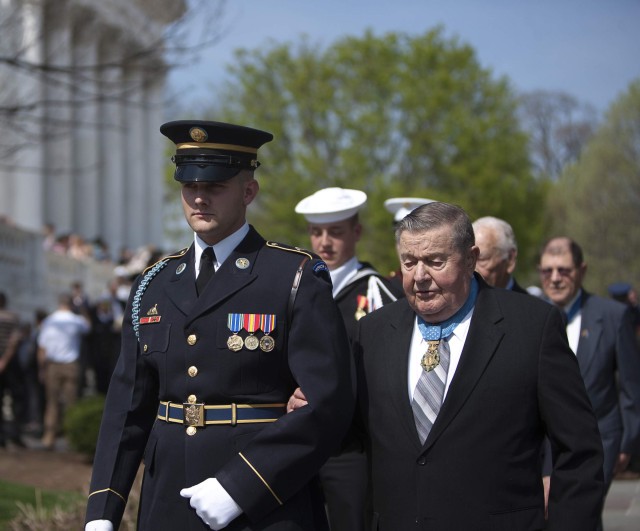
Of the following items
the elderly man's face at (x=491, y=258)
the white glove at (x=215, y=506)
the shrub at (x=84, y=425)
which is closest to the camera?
the white glove at (x=215, y=506)

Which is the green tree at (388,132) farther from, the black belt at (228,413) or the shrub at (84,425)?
the black belt at (228,413)

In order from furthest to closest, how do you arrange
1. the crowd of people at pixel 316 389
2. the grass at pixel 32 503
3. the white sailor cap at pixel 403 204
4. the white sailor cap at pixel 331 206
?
the grass at pixel 32 503 → the white sailor cap at pixel 403 204 → the white sailor cap at pixel 331 206 → the crowd of people at pixel 316 389

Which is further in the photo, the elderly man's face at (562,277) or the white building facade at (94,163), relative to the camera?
the white building facade at (94,163)

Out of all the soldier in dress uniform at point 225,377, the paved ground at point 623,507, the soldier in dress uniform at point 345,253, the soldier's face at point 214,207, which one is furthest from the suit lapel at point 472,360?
the paved ground at point 623,507

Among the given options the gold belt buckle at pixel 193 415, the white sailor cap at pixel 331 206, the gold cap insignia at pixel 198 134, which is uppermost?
the gold cap insignia at pixel 198 134

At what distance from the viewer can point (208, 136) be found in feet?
14.1

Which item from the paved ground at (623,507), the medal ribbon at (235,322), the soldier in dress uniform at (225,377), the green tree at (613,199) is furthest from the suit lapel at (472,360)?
the green tree at (613,199)

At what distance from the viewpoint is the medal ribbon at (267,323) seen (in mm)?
4113

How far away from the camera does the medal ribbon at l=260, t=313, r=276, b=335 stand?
13.5 ft

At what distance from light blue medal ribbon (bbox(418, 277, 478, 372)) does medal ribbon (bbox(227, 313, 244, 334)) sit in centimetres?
65

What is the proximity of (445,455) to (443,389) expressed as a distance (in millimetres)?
234

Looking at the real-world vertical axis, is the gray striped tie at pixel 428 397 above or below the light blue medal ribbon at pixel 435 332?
below

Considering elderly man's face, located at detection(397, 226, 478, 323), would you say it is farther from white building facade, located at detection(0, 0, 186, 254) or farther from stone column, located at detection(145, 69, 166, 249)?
stone column, located at detection(145, 69, 166, 249)

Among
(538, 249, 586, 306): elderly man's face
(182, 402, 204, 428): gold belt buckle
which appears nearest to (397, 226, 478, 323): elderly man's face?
(182, 402, 204, 428): gold belt buckle
